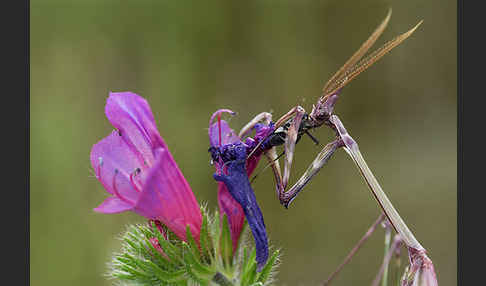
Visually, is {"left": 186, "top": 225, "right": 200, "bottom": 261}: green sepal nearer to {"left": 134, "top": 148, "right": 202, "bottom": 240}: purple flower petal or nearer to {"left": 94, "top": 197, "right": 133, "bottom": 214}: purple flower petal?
{"left": 134, "top": 148, "right": 202, "bottom": 240}: purple flower petal

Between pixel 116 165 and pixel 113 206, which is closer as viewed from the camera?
pixel 113 206

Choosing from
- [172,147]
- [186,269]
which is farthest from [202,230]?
[172,147]

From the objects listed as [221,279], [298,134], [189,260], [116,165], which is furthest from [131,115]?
[221,279]

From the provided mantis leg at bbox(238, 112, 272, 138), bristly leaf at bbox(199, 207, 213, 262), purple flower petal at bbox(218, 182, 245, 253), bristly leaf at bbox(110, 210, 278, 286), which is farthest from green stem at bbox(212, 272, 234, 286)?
mantis leg at bbox(238, 112, 272, 138)

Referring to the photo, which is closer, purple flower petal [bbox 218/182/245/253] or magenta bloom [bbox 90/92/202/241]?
magenta bloom [bbox 90/92/202/241]

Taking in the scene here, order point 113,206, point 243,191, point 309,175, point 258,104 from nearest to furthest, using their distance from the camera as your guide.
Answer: point 113,206 < point 243,191 < point 309,175 < point 258,104

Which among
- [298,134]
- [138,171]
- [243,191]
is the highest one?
[298,134]

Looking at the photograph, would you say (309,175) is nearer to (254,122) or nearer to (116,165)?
(254,122)
